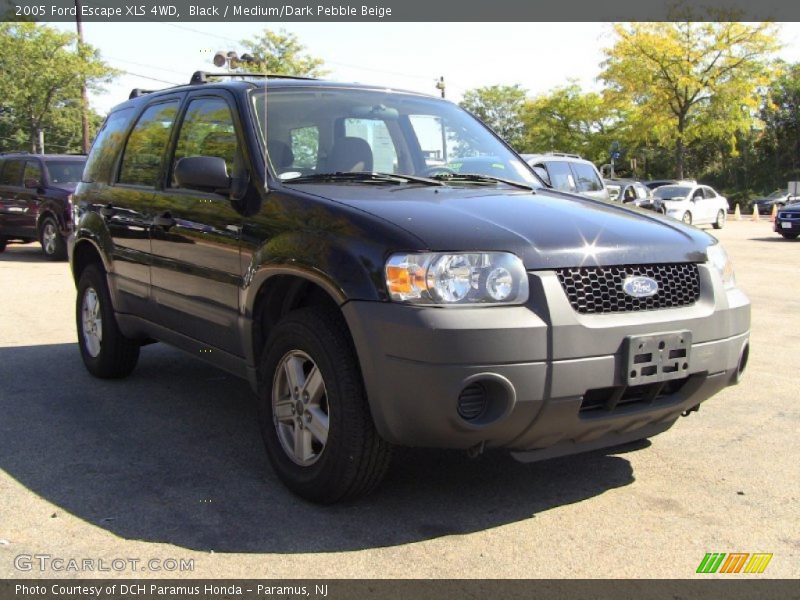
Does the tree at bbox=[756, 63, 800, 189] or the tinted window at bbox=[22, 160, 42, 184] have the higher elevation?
the tree at bbox=[756, 63, 800, 189]

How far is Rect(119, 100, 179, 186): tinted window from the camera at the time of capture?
16.7 feet

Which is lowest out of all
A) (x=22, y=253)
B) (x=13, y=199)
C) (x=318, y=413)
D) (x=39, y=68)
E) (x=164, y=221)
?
(x=22, y=253)

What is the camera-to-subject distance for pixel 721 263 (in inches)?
154

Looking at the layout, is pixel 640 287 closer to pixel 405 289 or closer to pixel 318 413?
pixel 405 289

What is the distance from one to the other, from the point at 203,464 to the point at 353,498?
1.00m

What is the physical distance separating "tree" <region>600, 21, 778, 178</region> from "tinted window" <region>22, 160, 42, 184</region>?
28868mm

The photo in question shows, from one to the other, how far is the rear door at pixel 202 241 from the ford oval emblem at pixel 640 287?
1.81 m

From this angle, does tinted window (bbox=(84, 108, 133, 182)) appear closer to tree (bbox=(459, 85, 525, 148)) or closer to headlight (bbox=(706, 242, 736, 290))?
headlight (bbox=(706, 242, 736, 290))

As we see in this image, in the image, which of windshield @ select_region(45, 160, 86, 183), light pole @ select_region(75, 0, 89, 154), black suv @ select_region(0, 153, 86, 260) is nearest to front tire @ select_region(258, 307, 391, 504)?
black suv @ select_region(0, 153, 86, 260)

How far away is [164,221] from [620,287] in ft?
8.72

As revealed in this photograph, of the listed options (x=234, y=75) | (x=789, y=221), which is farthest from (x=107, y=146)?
(x=789, y=221)

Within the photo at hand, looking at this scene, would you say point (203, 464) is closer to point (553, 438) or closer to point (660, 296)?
point (553, 438)
